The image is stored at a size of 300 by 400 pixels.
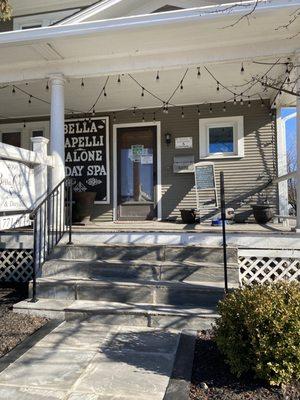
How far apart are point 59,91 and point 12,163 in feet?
5.09

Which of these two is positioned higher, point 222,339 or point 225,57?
point 225,57

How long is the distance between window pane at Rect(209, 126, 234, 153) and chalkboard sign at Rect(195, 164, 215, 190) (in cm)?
45

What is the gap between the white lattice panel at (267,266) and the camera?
198 inches

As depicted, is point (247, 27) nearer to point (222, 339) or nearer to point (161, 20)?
point (161, 20)

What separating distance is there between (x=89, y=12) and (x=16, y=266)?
386 cm

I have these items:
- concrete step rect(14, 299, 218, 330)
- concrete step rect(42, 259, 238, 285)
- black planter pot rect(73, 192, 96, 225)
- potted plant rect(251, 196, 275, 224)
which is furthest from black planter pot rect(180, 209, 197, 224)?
concrete step rect(14, 299, 218, 330)

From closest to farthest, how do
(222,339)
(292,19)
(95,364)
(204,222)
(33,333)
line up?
(222,339), (95,364), (33,333), (292,19), (204,222)

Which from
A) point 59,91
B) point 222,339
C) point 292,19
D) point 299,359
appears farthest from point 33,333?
point 292,19

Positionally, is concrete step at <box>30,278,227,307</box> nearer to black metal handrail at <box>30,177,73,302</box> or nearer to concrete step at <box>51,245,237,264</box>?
black metal handrail at <box>30,177,73,302</box>

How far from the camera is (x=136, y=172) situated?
341 inches

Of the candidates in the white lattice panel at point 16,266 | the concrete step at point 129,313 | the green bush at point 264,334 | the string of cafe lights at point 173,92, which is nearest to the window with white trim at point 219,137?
the string of cafe lights at point 173,92

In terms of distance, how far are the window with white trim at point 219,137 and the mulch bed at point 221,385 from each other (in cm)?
537

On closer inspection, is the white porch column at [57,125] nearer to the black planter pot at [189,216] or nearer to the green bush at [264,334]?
the black planter pot at [189,216]

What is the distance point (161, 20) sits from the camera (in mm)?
5117
